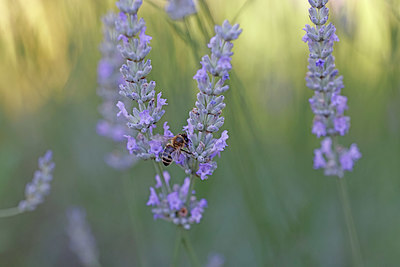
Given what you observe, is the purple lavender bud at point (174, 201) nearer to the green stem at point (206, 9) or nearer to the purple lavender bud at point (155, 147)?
the purple lavender bud at point (155, 147)

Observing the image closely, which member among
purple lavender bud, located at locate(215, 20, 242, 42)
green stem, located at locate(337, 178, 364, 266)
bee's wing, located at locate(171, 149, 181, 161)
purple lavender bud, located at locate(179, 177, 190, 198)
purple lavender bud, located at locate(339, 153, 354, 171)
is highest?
purple lavender bud, located at locate(215, 20, 242, 42)

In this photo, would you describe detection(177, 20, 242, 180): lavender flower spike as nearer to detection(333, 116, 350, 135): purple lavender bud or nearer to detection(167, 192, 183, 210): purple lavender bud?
detection(167, 192, 183, 210): purple lavender bud

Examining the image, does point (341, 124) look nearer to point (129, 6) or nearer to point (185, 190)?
point (185, 190)

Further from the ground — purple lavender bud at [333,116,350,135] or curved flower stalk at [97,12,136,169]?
curved flower stalk at [97,12,136,169]

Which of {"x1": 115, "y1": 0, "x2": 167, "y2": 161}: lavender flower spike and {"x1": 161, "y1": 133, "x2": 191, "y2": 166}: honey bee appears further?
{"x1": 161, "y1": 133, "x2": 191, "y2": 166}: honey bee

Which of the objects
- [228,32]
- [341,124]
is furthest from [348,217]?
[228,32]

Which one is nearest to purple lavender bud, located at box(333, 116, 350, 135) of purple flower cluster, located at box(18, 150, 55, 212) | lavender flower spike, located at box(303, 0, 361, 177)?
lavender flower spike, located at box(303, 0, 361, 177)
